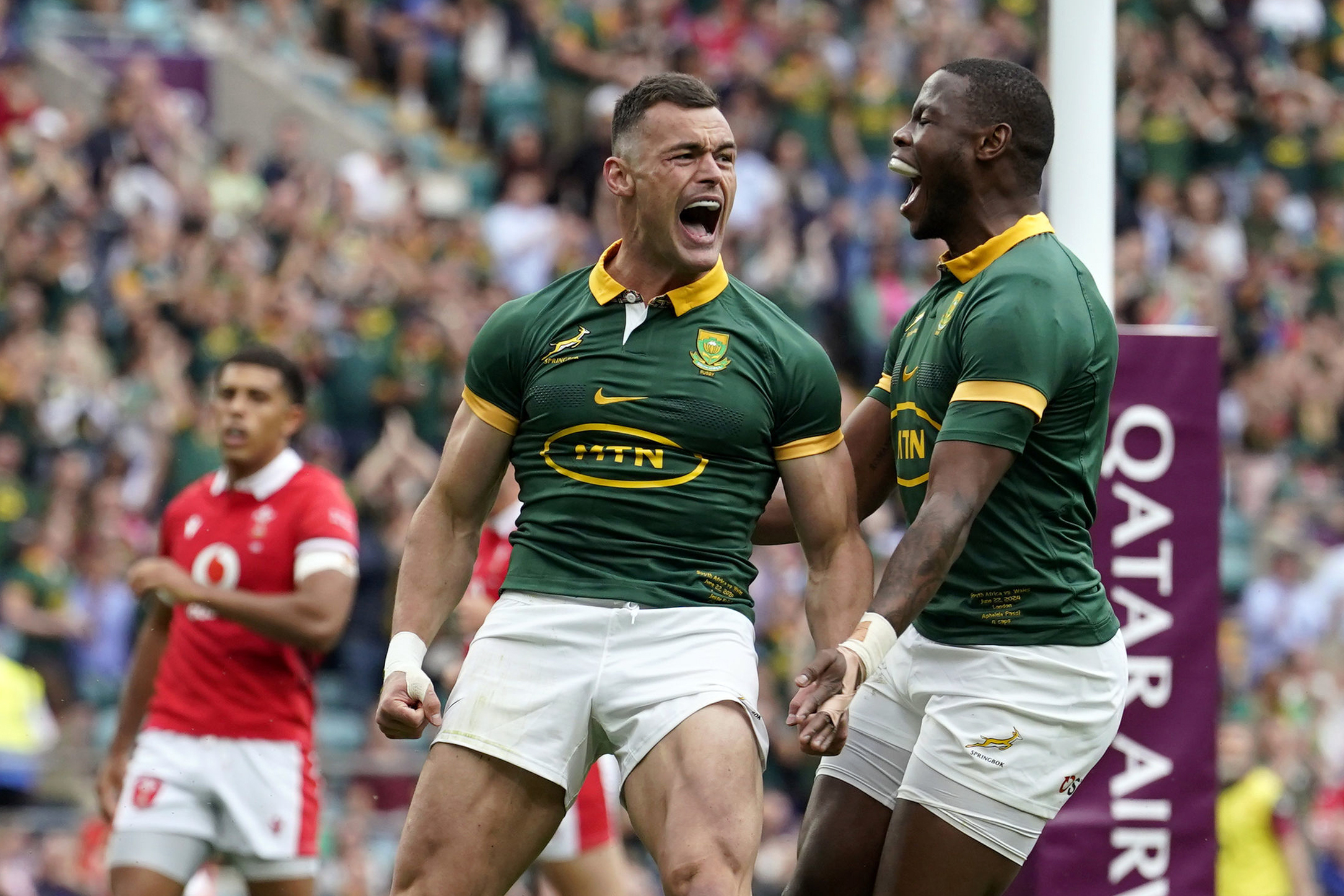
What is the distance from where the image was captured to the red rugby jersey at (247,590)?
277 inches

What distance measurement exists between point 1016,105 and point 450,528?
6.05 feet

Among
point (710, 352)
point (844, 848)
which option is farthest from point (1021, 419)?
point (844, 848)

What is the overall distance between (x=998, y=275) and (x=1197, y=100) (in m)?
15.1

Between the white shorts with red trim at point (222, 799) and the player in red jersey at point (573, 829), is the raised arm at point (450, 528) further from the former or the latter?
the player in red jersey at point (573, 829)

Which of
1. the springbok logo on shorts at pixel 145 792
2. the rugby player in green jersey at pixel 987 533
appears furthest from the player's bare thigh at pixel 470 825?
the springbok logo on shorts at pixel 145 792

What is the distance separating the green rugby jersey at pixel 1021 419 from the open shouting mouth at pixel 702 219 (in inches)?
25.1

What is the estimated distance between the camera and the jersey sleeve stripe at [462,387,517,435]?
5.12 meters

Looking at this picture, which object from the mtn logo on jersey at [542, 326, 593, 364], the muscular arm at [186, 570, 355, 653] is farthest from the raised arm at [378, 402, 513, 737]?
the muscular arm at [186, 570, 355, 653]

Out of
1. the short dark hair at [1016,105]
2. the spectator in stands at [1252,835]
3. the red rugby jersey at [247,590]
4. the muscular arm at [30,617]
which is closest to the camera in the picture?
the short dark hair at [1016,105]

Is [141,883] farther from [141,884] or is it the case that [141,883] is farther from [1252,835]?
[1252,835]

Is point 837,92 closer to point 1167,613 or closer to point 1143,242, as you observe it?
point 1143,242

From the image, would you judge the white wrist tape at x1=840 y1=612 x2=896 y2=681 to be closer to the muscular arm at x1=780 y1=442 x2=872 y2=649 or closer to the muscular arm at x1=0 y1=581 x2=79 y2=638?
the muscular arm at x1=780 y1=442 x2=872 y2=649

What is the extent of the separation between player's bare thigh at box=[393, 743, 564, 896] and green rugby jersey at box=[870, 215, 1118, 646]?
118cm

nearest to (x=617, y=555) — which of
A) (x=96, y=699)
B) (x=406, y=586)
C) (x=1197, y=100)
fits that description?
(x=406, y=586)
